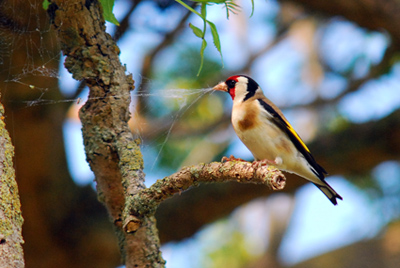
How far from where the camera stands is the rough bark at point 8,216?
4.69 feet

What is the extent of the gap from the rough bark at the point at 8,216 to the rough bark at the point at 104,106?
53 centimetres

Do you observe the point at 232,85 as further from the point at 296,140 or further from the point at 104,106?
the point at 104,106

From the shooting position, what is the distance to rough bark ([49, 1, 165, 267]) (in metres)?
2.08

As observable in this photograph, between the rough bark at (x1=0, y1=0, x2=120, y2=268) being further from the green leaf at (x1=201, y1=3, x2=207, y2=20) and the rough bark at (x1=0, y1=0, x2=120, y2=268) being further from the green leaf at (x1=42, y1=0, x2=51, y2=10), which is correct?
Answer: the green leaf at (x1=201, y1=3, x2=207, y2=20)

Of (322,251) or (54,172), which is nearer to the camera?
(54,172)

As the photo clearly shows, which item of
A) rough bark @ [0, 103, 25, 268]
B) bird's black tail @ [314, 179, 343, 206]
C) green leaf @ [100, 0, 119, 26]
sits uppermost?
green leaf @ [100, 0, 119, 26]

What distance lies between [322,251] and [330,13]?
4290 millimetres

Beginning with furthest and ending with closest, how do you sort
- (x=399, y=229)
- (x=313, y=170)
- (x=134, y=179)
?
1. (x=399, y=229)
2. (x=313, y=170)
3. (x=134, y=179)

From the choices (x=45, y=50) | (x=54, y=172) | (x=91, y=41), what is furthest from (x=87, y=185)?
(x=91, y=41)

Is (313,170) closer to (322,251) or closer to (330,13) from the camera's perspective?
(330,13)

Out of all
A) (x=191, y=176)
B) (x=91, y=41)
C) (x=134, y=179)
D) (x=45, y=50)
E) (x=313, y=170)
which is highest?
(x=45, y=50)

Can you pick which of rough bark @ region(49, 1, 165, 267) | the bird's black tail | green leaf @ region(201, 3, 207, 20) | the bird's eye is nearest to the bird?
the bird's black tail

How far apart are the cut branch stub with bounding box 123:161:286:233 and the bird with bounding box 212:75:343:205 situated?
1.21 m

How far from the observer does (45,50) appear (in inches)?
98.8
